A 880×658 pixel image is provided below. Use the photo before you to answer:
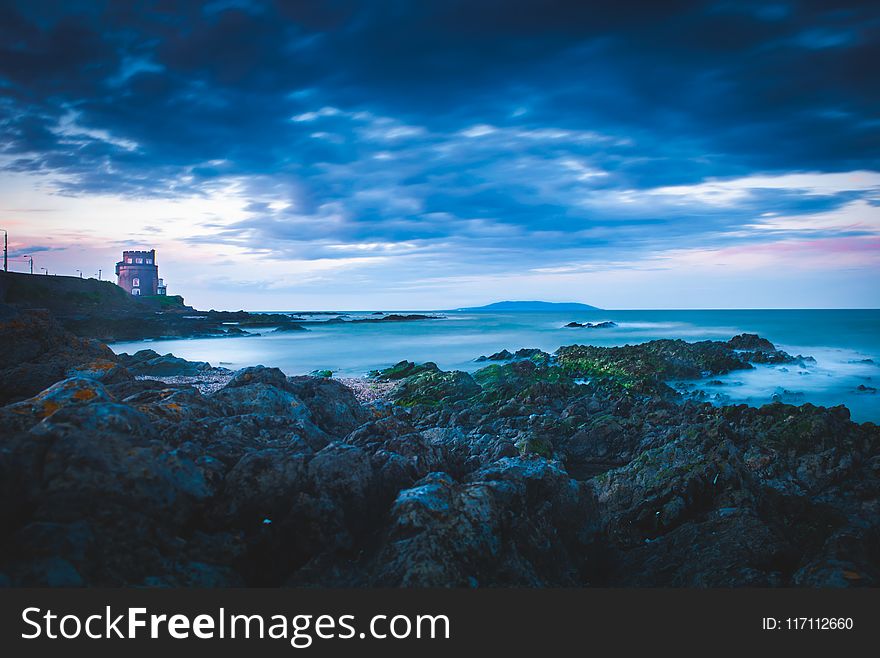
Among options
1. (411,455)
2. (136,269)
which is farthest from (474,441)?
(136,269)

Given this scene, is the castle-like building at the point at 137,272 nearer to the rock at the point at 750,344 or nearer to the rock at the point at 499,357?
the rock at the point at 499,357

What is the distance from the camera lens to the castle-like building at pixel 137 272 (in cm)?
10512

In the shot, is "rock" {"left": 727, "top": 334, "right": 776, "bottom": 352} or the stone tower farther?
the stone tower

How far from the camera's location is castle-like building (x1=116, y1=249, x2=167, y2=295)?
4139 inches

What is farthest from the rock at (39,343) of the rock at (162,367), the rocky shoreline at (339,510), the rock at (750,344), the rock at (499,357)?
the rock at (750,344)

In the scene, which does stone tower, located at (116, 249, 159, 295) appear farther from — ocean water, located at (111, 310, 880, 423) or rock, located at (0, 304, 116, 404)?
rock, located at (0, 304, 116, 404)

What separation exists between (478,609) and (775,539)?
2.86 m

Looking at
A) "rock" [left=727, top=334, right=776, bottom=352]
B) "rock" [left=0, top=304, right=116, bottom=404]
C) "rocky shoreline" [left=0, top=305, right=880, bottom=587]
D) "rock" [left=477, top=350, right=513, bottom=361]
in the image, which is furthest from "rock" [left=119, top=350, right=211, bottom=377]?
"rock" [left=727, top=334, right=776, bottom=352]

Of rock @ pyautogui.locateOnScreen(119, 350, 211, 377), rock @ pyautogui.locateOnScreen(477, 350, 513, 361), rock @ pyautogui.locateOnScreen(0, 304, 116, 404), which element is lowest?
rock @ pyautogui.locateOnScreen(477, 350, 513, 361)

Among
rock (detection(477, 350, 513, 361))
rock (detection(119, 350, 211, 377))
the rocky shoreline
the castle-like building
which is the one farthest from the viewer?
the castle-like building

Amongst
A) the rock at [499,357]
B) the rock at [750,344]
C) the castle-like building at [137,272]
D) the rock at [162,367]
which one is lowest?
the rock at [499,357]

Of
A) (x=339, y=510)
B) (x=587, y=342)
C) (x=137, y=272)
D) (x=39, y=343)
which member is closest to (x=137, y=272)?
(x=137, y=272)

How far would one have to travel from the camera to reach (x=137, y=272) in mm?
105125

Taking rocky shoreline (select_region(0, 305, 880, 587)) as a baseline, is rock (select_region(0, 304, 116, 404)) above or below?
above
